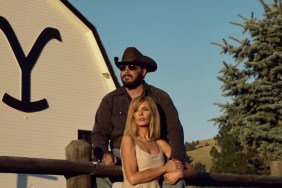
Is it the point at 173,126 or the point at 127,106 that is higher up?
the point at 127,106

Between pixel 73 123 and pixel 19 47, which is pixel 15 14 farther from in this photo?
pixel 73 123

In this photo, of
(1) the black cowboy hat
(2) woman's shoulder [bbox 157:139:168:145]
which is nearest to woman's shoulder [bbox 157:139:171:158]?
(2) woman's shoulder [bbox 157:139:168:145]

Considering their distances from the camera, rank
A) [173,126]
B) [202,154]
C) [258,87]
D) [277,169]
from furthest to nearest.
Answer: [202,154] → [258,87] → [277,169] → [173,126]

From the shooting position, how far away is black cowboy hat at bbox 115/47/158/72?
5.17 m

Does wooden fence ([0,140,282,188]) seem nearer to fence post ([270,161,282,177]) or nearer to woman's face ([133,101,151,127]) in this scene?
woman's face ([133,101,151,127])

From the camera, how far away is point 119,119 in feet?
16.9

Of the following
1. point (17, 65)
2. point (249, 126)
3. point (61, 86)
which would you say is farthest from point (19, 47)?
point (249, 126)

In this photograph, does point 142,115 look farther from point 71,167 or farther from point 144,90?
point 71,167

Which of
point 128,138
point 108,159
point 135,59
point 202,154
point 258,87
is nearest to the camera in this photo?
point 128,138

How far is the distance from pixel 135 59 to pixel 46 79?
14.9 metres

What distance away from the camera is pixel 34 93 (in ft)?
63.1

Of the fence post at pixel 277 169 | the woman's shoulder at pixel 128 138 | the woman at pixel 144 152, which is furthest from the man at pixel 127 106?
the fence post at pixel 277 169

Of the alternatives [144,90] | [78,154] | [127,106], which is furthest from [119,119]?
[78,154]

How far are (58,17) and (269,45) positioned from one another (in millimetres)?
7508
